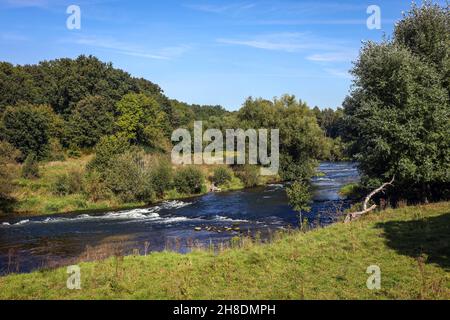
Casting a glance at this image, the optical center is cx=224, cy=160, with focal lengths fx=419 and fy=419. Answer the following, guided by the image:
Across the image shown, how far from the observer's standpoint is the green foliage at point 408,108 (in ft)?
93.8

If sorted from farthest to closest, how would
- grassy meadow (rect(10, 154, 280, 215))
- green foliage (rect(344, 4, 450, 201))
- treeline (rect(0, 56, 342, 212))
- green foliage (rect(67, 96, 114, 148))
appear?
1. green foliage (rect(67, 96, 114, 148))
2. treeline (rect(0, 56, 342, 212))
3. grassy meadow (rect(10, 154, 280, 215))
4. green foliage (rect(344, 4, 450, 201))

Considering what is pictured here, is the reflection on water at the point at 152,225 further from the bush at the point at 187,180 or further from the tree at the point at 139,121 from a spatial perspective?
the tree at the point at 139,121

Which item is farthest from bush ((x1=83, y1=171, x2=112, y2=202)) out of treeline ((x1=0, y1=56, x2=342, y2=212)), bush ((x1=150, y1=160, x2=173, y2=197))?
bush ((x1=150, y1=160, x2=173, y2=197))

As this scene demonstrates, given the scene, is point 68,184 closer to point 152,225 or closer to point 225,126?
point 152,225

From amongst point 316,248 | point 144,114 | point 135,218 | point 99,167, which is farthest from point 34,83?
point 316,248

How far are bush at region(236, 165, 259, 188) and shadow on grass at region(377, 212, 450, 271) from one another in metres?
44.5

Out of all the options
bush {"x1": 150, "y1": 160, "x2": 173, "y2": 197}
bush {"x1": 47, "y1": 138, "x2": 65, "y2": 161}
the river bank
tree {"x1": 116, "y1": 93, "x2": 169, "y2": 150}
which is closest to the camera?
the river bank

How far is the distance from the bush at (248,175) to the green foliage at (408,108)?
3118cm

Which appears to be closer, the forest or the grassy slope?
the grassy slope

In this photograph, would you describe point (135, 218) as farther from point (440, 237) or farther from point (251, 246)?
point (440, 237)

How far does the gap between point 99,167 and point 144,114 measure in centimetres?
3625

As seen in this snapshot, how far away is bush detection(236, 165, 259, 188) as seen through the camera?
67500 mm

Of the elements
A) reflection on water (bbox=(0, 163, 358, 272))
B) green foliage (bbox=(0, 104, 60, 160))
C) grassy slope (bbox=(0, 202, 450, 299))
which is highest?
green foliage (bbox=(0, 104, 60, 160))

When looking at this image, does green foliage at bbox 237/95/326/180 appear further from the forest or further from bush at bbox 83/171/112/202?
bush at bbox 83/171/112/202
